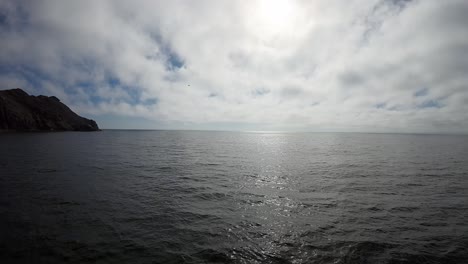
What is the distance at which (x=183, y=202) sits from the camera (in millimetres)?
13430

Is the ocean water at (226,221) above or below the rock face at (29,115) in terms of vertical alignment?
below

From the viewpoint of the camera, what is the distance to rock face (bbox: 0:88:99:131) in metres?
114

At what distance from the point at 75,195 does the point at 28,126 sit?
16075 centimetres

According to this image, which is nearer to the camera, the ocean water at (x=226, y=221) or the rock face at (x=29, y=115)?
→ the ocean water at (x=226, y=221)

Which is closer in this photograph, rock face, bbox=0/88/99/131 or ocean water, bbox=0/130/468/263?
Answer: ocean water, bbox=0/130/468/263

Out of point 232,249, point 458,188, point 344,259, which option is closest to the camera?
point 344,259

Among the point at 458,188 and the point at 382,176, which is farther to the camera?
the point at 382,176

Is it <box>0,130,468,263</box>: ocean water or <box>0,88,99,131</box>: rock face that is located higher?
<box>0,88,99,131</box>: rock face

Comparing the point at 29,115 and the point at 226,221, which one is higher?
the point at 29,115

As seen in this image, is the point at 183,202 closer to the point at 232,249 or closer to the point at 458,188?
the point at 232,249

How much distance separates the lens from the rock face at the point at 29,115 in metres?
114

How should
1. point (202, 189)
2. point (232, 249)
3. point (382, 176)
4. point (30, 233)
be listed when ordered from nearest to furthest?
point (232, 249)
point (30, 233)
point (202, 189)
point (382, 176)

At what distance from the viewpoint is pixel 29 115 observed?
129375mm

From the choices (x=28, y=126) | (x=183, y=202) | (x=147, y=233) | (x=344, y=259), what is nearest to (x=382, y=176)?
(x=344, y=259)
